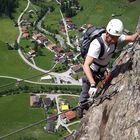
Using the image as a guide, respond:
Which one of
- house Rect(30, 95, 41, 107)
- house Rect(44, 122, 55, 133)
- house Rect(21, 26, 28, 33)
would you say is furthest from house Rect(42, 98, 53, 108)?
house Rect(21, 26, 28, 33)

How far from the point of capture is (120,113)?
1512cm

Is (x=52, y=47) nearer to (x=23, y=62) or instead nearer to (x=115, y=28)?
(x=23, y=62)

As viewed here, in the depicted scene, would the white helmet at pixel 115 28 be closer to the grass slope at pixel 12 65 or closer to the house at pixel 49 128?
the house at pixel 49 128

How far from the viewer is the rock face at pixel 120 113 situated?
47.7ft

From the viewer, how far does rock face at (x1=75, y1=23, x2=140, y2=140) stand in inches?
573

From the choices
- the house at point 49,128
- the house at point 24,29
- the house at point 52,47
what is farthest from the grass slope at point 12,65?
the house at point 49,128

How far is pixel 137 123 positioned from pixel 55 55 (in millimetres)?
118463

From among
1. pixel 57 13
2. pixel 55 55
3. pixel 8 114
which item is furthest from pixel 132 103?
pixel 57 13

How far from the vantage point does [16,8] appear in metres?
175

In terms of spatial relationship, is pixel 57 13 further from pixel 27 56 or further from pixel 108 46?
pixel 108 46

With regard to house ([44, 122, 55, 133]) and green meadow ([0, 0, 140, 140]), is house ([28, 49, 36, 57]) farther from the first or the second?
house ([44, 122, 55, 133])

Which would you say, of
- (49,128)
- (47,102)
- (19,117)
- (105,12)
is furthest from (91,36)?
(105,12)

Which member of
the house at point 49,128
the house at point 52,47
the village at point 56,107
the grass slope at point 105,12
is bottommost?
the house at point 49,128

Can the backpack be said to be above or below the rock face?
above
